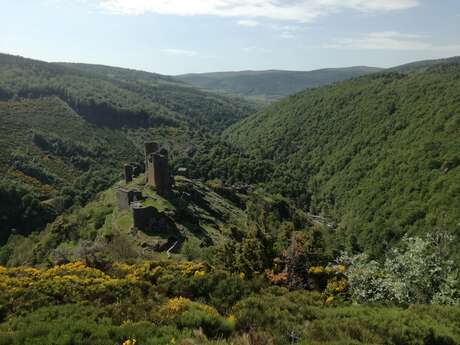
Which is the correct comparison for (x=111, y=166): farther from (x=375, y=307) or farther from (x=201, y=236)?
(x=375, y=307)

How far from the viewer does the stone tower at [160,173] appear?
188 feet

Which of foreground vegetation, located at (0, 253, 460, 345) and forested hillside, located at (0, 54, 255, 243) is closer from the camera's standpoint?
foreground vegetation, located at (0, 253, 460, 345)

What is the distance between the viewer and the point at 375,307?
1675cm

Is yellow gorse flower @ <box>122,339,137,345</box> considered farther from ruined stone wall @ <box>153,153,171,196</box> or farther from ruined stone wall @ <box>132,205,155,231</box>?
ruined stone wall @ <box>153,153,171,196</box>

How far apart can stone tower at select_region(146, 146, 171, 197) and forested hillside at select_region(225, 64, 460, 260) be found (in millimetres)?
49156

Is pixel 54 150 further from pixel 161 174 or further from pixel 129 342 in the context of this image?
pixel 129 342

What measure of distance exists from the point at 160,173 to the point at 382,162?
323 ft

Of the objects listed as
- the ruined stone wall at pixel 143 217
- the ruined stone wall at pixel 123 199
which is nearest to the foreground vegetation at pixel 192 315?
the ruined stone wall at pixel 143 217

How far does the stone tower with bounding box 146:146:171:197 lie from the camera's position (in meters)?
57.3

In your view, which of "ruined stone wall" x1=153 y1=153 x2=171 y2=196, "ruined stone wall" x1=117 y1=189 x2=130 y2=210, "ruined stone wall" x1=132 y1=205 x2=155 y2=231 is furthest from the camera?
"ruined stone wall" x1=153 y1=153 x2=171 y2=196

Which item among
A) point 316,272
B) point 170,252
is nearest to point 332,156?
point 170,252

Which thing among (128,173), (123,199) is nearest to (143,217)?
(123,199)

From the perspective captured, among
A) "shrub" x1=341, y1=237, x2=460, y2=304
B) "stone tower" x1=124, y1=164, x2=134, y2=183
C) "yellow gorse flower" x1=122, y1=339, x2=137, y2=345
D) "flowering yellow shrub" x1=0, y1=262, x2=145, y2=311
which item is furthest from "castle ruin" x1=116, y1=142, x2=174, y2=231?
"yellow gorse flower" x1=122, y1=339, x2=137, y2=345

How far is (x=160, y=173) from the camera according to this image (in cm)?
5762
